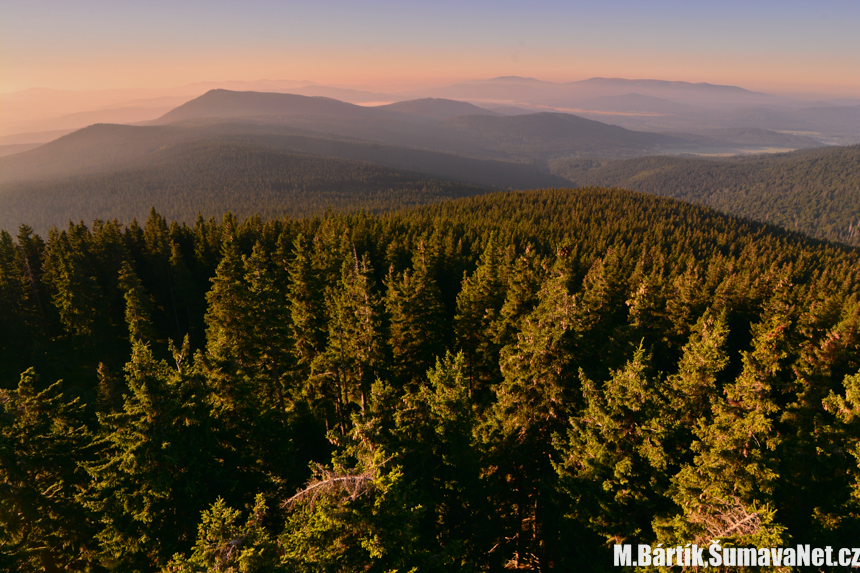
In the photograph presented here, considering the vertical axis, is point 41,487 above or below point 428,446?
below

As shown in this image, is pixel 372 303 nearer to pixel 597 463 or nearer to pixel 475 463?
pixel 475 463

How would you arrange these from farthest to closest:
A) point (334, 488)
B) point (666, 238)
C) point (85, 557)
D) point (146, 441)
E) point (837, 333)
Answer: point (666, 238), point (837, 333), point (85, 557), point (146, 441), point (334, 488)

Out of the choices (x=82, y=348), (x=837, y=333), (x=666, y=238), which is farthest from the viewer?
(x=666, y=238)

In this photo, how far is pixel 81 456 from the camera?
1938 centimetres

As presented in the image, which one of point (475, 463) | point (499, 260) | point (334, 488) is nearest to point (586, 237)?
point (499, 260)

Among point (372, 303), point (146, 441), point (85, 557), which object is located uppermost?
point (372, 303)

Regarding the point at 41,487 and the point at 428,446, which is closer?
the point at 428,446

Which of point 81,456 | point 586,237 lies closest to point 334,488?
point 81,456

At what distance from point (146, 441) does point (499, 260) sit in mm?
39011

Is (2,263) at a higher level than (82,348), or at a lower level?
higher

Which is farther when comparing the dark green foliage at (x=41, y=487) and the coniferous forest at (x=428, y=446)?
the dark green foliage at (x=41, y=487)

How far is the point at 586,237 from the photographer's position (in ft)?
382

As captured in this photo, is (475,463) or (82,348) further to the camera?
(82,348)

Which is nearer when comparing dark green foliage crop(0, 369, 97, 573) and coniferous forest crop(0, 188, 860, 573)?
coniferous forest crop(0, 188, 860, 573)
